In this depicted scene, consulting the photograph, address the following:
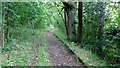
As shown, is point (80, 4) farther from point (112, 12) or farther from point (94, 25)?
point (112, 12)

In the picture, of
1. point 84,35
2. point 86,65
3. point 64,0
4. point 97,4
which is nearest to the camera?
point 86,65

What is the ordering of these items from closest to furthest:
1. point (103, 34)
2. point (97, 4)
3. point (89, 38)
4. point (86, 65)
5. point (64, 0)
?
point (86, 65), point (103, 34), point (97, 4), point (89, 38), point (64, 0)

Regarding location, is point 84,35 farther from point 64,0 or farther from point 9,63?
point 9,63

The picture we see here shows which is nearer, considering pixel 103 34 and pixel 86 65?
pixel 86 65

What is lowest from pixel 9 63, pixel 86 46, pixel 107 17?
pixel 86 46

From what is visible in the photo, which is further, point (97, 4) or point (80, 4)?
point (80, 4)

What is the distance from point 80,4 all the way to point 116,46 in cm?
482

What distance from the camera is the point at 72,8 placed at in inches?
603

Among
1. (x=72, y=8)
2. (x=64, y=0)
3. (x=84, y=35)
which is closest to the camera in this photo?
(x=84, y=35)

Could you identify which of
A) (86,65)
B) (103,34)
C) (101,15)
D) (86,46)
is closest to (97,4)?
(101,15)

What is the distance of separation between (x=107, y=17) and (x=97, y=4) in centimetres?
101

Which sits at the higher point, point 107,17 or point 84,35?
point 107,17

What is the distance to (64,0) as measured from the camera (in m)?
14.3

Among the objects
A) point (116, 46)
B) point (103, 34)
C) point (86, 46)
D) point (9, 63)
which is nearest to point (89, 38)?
point (86, 46)
